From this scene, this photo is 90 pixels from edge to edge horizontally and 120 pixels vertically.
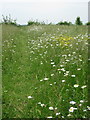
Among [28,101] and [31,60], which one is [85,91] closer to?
[28,101]

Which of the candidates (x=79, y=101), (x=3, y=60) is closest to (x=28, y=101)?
(x=79, y=101)

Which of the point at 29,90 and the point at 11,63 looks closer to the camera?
the point at 29,90

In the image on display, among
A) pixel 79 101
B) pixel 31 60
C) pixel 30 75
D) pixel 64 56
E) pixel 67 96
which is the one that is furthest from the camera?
pixel 31 60

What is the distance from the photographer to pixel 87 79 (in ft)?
18.5

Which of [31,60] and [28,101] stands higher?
[31,60]

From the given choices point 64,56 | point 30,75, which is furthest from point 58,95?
point 64,56

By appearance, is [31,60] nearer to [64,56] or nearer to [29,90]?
[64,56]

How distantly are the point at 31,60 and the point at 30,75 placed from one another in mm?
1705

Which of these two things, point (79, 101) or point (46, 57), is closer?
point (79, 101)

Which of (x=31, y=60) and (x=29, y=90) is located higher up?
(x=31, y=60)

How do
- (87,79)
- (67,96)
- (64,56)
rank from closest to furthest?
(67,96), (87,79), (64,56)

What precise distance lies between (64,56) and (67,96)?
3.24m

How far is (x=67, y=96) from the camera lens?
4.81m

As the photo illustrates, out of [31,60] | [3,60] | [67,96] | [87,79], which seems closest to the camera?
[67,96]
